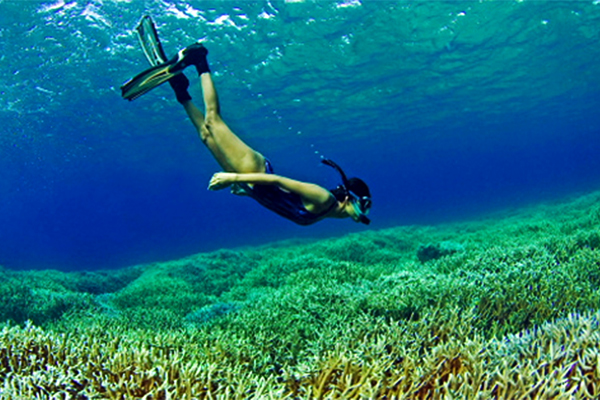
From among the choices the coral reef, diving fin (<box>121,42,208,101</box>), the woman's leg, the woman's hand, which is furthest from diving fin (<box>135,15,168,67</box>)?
the coral reef

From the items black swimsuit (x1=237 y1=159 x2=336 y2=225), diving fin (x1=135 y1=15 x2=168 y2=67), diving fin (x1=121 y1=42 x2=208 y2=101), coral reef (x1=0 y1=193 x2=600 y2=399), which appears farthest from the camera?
diving fin (x1=135 y1=15 x2=168 y2=67)

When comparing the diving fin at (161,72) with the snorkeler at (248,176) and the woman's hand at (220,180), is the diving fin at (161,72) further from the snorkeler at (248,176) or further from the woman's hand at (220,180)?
the woman's hand at (220,180)

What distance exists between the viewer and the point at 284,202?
5.71 metres

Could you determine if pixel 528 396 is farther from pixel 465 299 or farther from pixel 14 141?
pixel 14 141

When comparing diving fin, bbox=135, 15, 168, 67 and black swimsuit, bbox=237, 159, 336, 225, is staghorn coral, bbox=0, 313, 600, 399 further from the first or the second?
diving fin, bbox=135, 15, 168, 67

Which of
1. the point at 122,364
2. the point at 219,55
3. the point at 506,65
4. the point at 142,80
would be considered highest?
the point at 219,55

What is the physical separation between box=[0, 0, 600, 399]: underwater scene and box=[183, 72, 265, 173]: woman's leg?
1036 mm

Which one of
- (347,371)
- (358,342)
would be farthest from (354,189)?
(347,371)

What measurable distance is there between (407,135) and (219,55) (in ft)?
162

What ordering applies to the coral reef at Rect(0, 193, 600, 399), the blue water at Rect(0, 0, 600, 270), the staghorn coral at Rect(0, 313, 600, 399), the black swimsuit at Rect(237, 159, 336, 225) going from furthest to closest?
the blue water at Rect(0, 0, 600, 270) → the black swimsuit at Rect(237, 159, 336, 225) → the coral reef at Rect(0, 193, 600, 399) → the staghorn coral at Rect(0, 313, 600, 399)

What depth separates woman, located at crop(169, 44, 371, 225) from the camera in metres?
5.39

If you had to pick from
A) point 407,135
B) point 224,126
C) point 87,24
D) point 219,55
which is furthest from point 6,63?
point 407,135

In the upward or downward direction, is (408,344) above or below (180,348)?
below

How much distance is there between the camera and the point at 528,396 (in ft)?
8.84
